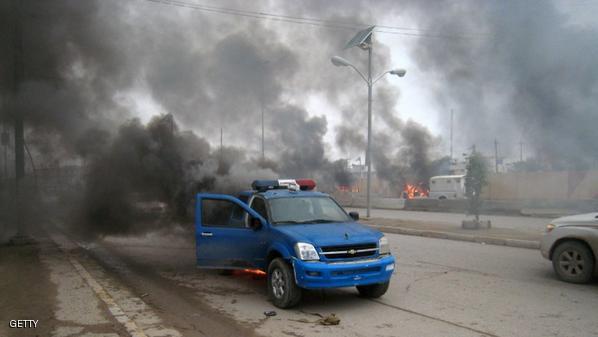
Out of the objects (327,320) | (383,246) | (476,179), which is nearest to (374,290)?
(383,246)

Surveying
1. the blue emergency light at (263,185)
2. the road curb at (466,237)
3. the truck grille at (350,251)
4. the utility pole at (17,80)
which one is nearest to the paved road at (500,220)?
the road curb at (466,237)

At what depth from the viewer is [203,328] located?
15.6 ft

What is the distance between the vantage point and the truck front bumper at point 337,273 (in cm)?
509

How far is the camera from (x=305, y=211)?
627 centimetres

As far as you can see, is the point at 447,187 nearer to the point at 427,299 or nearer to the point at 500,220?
the point at 500,220

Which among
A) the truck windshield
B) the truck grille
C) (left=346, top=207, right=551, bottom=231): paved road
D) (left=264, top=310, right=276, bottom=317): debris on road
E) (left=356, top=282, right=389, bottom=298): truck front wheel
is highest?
the truck windshield

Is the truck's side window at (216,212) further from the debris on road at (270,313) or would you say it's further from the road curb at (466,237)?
the road curb at (466,237)

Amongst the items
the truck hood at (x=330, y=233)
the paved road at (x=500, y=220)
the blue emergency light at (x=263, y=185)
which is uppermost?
the blue emergency light at (x=263, y=185)

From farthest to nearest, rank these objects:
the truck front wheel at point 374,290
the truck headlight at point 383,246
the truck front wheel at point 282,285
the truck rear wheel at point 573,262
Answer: the truck rear wheel at point 573,262 < the truck front wheel at point 374,290 < the truck headlight at point 383,246 < the truck front wheel at point 282,285

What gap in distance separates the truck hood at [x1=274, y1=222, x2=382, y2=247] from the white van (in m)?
24.7

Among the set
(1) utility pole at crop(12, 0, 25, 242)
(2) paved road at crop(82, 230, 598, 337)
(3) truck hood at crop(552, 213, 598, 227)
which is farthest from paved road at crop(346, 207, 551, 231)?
(1) utility pole at crop(12, 0, 25, 242)

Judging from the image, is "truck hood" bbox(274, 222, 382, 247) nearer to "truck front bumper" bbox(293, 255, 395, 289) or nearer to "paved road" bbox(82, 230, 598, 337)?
"truck front bumper" bbox(293, 255, 395, 289)

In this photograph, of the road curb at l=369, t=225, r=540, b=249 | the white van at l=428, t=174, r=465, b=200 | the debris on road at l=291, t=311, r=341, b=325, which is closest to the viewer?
the debris on road at l=291, t=311, r=341, b=325

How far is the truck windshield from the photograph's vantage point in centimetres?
606
